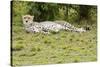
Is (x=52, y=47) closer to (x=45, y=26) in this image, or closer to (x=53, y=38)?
(x=53, y=38)

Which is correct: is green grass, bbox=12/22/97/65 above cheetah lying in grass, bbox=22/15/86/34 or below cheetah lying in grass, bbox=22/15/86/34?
below

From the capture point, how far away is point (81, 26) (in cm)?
264

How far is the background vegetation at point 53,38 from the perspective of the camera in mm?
2357

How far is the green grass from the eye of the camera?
7.73ft

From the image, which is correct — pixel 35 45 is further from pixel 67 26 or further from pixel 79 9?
pixel 79 9

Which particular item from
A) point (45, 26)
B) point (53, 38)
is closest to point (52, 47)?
point (53, 38)

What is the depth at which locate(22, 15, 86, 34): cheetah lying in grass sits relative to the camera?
7.88 ft

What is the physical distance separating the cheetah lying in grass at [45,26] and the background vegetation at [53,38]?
46 mm

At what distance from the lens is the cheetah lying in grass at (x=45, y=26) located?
7.88 feet

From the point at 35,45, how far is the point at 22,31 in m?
0.22

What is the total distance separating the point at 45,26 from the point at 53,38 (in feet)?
0.57

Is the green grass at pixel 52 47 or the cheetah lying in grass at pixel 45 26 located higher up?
the cheetah lying in grass at pixel 45 26

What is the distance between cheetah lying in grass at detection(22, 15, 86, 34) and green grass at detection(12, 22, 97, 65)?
0.05m

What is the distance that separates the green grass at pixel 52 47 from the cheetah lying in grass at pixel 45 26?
5cm
